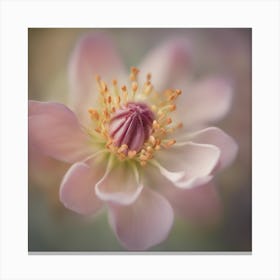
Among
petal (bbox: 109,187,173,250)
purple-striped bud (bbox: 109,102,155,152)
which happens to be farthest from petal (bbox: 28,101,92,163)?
petal (bbox: 109,187,173,250)

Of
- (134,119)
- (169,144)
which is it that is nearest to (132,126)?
(134,119)

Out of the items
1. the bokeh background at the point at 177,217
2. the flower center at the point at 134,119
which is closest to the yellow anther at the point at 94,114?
the flower center at the point at 134,119

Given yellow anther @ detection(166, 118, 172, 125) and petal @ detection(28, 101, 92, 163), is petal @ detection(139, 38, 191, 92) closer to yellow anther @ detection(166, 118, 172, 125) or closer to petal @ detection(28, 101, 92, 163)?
yellow anther @ detection(166, 118, 172, 125)

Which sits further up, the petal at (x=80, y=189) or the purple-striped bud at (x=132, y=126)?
the purple-striped bud at (x=132, y=126)

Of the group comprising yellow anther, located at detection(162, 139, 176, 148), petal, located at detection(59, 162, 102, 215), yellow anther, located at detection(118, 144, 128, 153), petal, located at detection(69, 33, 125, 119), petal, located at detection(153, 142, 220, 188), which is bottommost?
petal, located at detection(59, 162, 102, 215)
